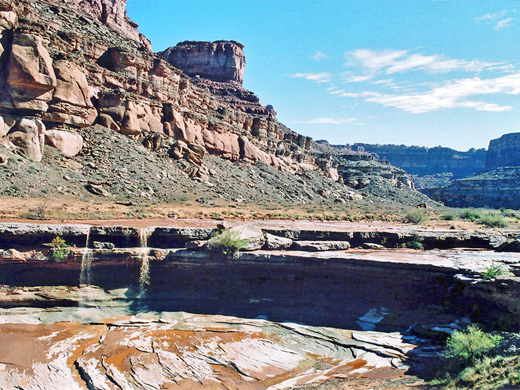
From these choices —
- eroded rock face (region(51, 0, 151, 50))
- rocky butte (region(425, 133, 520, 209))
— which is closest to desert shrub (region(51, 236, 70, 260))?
eroded rock face (region(51, 0, 151, 50))

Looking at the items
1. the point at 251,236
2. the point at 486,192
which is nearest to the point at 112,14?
the point at 251,236

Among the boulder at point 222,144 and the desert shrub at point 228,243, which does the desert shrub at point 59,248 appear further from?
the boulder at point 222,144

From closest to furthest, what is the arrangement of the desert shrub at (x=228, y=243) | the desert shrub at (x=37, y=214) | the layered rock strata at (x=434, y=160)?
1. the desert shrub at (x=228, y=243)
2. the desert shrub at (x=37, y=214)
3. the layered rock strata at (x=434, y=160)

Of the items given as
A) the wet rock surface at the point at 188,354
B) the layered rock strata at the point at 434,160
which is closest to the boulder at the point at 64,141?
the wet rock surface at the point at 188,354

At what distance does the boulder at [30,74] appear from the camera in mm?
26719

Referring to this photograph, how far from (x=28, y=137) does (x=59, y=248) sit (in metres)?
16.4

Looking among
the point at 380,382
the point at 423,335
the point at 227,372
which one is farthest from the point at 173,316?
the point at 423,335

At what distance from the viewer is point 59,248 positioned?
15.0m

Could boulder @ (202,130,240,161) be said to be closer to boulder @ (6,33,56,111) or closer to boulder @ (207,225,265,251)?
boulder @ (6,33,56,111)

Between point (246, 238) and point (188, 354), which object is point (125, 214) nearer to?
point (246, 238)

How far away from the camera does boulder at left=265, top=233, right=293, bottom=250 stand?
16.7 m

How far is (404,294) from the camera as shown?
46.8 feet

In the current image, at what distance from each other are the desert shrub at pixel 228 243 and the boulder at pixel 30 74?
20698mm

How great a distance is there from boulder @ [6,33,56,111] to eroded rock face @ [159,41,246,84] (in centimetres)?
7430
